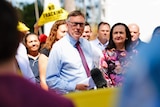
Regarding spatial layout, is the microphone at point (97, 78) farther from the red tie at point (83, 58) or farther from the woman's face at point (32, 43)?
the woman's face at point (32, 43)

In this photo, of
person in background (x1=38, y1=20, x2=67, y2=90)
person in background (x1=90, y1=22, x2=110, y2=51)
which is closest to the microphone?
person in background (x1=38, y1=20, x2=67, y2=90)

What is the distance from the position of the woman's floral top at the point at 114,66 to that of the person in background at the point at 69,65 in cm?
39

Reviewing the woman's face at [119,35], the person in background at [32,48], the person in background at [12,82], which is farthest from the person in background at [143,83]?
the person in background at [32,48]

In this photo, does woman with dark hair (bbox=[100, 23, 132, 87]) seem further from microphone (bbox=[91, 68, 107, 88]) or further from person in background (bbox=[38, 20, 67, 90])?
person in background (bbox=[38, 20, 67, 90])

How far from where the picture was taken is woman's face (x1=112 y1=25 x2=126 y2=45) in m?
6.03

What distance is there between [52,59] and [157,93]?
345 centimetres

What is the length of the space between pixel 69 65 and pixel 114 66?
73 cm

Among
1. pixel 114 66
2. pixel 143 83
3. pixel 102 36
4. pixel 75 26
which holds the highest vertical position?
pixel 143 83

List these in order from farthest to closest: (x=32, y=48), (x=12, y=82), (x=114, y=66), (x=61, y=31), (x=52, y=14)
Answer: (x=52, y=14)
(x=32, y=48)
(x=61, y=31)
(x=114, y=66)
(x=12, y=82)

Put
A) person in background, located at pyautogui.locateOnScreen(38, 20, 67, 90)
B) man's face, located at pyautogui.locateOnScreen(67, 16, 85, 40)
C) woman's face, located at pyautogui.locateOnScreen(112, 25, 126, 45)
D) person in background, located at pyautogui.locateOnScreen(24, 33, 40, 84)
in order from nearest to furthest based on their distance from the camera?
man's face, located at pyautogui.locateOnScreen(67, 16, 85, 40) → person in background, located at pyautogui.locateOnScreen(38, 20, 67, 90) → woman's face, located at pyautogui.locateOnScreen(112, 25, 126, 45) → person in background, located at pyautogui.locateOnScreen(24, 33, 40, 84)

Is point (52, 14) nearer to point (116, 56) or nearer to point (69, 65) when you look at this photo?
point (116, 56)

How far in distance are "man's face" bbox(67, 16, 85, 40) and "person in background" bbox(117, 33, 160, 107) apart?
3467mm

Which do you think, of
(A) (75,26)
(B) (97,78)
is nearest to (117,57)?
(A) (75,26)

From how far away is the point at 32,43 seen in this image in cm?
694
